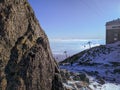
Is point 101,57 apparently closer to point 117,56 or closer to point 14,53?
point 117,56

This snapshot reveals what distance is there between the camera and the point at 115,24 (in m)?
59.2

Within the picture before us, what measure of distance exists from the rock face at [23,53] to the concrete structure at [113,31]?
163 ft

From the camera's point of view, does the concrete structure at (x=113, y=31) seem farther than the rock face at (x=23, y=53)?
Yes

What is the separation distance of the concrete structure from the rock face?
4972 cm

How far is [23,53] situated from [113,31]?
51868 mm

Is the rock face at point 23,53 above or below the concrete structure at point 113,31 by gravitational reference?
below

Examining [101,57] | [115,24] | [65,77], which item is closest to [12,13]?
[65,77]

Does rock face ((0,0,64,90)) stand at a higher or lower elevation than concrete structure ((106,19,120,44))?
lower

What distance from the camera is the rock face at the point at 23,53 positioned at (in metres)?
8.42

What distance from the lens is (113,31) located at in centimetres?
5912

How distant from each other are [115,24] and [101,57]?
23351 millimetres

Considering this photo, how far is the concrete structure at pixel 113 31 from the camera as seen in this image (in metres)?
58.3

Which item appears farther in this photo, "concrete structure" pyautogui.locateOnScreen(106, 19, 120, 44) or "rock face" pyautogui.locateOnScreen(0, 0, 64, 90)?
"concrete structure" pyautogui.locateOnScreen(106, 19, 120, 44)

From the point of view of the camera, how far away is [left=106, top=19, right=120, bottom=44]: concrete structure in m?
58.3
